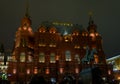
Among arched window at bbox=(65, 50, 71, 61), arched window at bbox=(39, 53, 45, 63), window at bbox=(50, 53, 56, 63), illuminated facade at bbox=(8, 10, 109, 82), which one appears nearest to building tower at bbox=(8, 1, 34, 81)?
illuminated facade at bbox=(8, 10, 109, 82)

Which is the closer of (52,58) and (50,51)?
(52,58)

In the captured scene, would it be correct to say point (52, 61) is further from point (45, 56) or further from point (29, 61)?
point (29, 61)

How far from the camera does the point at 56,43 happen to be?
71375 mm

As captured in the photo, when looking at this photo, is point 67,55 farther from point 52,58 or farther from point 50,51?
point 50,51

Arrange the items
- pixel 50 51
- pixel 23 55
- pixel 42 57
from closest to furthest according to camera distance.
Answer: pixel 23 55
pixel 42 57
pixel 50 51

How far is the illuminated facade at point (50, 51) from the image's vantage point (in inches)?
2534

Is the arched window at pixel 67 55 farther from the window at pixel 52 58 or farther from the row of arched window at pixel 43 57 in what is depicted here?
the window at pixel 52 58

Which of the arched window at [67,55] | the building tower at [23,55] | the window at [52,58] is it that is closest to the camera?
the building tower at [23,55]

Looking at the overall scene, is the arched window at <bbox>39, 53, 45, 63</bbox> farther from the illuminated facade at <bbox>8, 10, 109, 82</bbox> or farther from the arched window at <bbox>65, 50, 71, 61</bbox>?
the arched window at <bbox>65, 50, 71, 61</bbox>

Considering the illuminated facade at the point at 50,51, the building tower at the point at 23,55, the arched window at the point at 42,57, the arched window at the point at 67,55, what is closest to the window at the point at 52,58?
the illuminated facade at the point at 50,51

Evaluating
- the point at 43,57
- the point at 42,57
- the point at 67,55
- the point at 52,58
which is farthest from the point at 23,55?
the point at 67,55

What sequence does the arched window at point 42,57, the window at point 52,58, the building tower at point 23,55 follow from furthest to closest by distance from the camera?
1. the window at point 52,58
2. the arched window at point 42,57
3. the building tower at point 23,55

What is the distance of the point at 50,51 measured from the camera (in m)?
70.0

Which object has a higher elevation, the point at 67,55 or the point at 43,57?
the point at 67,55
